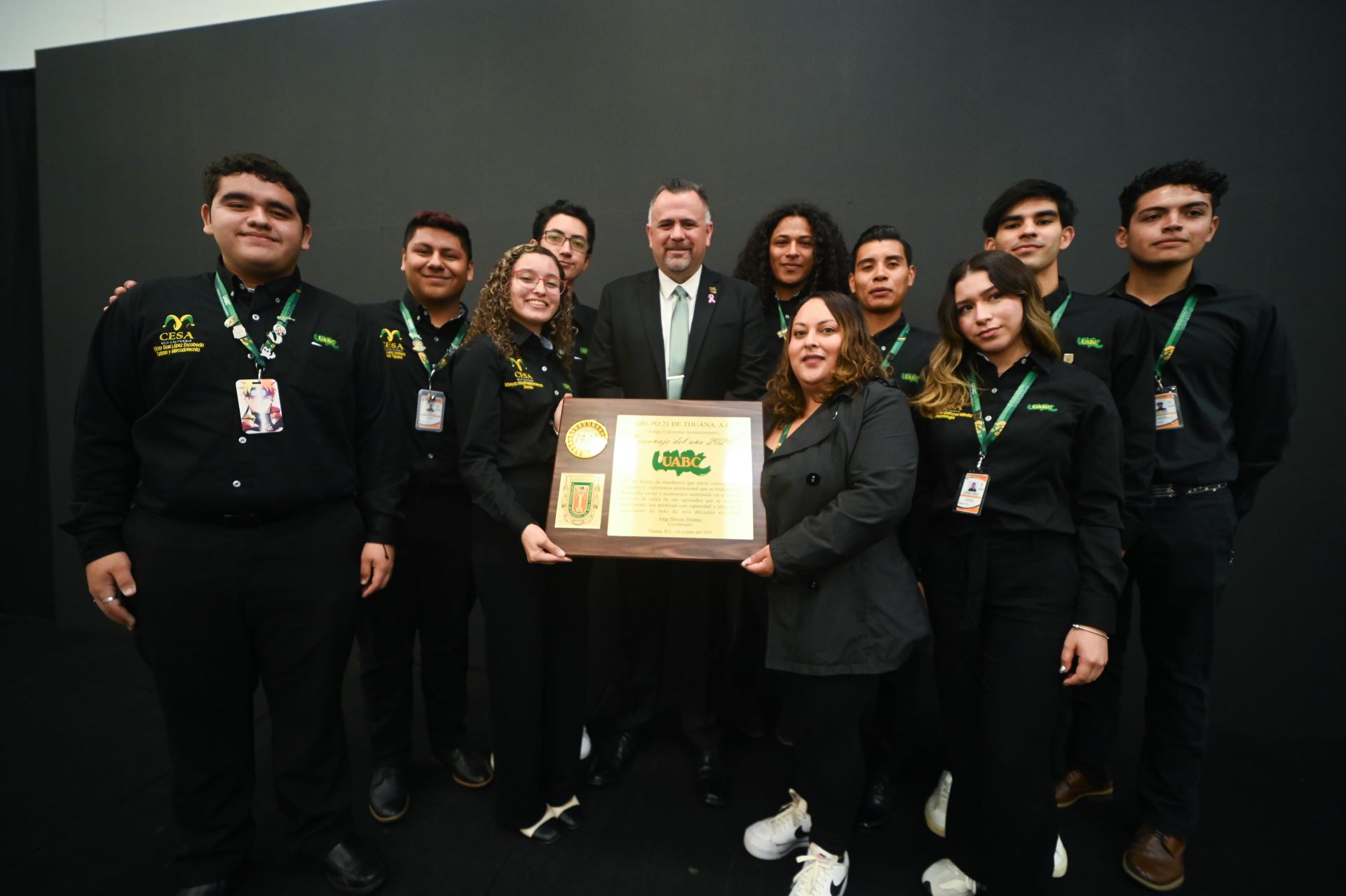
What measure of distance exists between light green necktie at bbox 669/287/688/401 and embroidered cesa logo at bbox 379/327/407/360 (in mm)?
1219

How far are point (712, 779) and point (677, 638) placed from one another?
62 cm

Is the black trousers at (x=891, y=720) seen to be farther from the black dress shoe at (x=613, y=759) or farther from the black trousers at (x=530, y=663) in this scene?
the black trousers at (x=530, y=663)

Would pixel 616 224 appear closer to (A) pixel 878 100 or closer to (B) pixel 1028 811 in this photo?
(A) pixel 878 100

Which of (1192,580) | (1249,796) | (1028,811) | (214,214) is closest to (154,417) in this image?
(214,214)

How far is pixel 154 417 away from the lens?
1.73 meters

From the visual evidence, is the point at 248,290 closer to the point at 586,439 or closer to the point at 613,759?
the point at 586,439

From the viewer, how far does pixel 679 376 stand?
253 centimetres

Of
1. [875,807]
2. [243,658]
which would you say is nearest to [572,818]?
[875,807]

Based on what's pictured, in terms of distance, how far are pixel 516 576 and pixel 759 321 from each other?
1559 millimetres

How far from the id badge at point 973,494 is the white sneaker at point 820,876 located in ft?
4.12

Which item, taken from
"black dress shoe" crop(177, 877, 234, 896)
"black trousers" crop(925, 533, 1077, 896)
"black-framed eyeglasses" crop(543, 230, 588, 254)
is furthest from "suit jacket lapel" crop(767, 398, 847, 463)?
"black dress shoe" crop(177, 877, 234, 896)

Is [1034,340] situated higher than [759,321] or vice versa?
[759,321]

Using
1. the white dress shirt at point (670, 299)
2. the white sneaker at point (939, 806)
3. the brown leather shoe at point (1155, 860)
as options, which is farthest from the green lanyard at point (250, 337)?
the brown leather shoe at point (1155, 860)

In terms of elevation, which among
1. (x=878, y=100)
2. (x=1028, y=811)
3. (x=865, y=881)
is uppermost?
(x=878, y=100)
